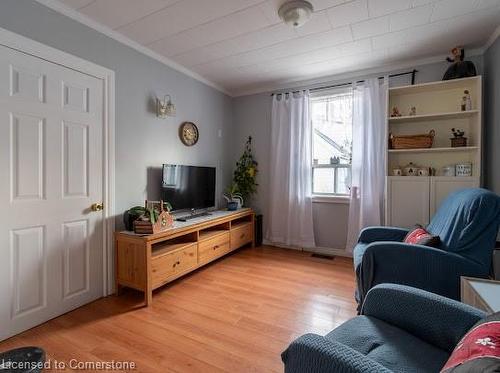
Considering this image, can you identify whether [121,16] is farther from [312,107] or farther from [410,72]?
[410,72]

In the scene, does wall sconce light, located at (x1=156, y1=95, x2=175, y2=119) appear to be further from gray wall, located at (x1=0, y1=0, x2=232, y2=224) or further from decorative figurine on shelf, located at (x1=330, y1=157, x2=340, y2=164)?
decorative figurine on shelf, located at (x1=330, y1=157, x2=340, y2=164)

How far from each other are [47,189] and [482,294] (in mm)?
2630

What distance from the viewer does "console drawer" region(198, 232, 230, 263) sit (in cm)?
281

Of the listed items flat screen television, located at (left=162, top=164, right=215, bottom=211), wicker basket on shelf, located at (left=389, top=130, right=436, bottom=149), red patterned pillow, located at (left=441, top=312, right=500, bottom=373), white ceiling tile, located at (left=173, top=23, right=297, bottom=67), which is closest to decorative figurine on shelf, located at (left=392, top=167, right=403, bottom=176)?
wicker basket on shelf, located at (left=389, top=130, right=436, bottom=149)

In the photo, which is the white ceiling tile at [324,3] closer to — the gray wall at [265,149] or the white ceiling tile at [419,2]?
the white ceiling tile at [419,2]

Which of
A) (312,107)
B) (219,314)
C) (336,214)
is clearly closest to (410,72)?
(312,107)

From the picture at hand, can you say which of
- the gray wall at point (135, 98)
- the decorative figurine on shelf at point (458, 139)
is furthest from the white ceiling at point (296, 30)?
the decorative figurine on shelf at point (458, 139)

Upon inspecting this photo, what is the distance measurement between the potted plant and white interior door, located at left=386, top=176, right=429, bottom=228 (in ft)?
6.25

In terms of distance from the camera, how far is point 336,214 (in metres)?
3.45

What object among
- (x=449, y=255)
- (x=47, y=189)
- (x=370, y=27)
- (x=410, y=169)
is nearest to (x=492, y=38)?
(x=370, y=27)

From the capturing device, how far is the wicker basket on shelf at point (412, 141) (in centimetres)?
266

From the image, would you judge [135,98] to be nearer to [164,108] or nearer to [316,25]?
[164,108]

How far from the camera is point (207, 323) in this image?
1.89 m

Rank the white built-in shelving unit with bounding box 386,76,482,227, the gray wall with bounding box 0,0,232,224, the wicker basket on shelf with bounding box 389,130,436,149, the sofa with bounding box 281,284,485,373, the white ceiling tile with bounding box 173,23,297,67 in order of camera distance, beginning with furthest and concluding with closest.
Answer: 1. the wicker basket on shelf with bounding box 389,130,436,149
2. the white built-in shelving unit with bounding box 386,76,482,227
3. the white ceiling tile with bounding box 173,23,297,67
4. the gray wall with bounding box 0,0,232,224
5. the sofa with bounding box 281,284,485,373
